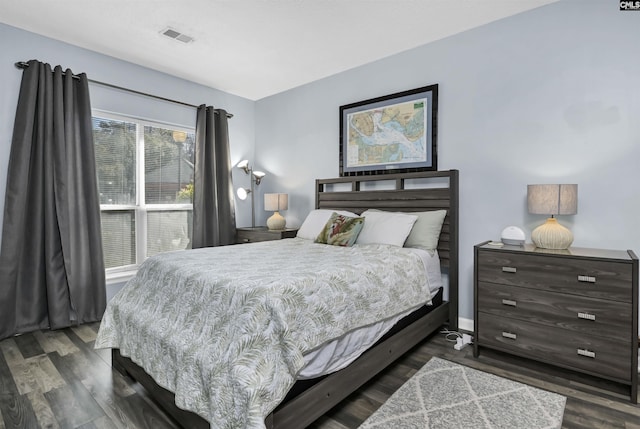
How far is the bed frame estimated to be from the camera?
1532 mm

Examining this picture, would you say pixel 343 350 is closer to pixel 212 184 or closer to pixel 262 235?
pixel 262 235

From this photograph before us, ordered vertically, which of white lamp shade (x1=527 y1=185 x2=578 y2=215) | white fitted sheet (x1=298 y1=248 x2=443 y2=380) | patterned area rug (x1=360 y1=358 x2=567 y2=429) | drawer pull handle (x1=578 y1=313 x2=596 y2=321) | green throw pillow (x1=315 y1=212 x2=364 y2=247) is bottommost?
patterned area rug (x1=360 y1=358 x2=567 y2=429)

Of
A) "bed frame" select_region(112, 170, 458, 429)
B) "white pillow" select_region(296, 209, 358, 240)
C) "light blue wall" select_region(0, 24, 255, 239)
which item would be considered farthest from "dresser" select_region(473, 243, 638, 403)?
"light blue wall" select_region(0, 24, 255, 239)

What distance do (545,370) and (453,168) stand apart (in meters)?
1.68

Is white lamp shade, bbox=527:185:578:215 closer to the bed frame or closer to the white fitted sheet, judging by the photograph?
the bed frame

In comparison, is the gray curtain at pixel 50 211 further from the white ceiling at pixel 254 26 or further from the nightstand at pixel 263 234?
the nightstand at pixel 263 234

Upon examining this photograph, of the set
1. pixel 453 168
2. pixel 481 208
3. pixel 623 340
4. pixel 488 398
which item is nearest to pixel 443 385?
pixel 488 398

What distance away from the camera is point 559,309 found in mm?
2070

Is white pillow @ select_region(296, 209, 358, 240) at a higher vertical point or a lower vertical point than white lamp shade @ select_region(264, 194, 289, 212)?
lower

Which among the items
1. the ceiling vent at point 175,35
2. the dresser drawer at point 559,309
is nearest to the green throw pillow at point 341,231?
the dresser drawer at point 559,309

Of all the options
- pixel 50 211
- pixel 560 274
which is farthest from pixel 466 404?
pixel 50 211

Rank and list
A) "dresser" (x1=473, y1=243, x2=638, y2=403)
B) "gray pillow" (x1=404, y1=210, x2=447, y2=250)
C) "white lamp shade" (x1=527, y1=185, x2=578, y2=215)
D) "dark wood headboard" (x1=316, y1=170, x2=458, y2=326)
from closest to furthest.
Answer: "dresser" (x1=473, y1=243, x2=638, y2=403), "white lamp shade" (x1=527, y1=185, x2=578, y2=215), "gray pillow" (x1=404, y1=210, x2=447, y2=250), "dark wood headboard" (x1=316, y1=170, x2=458, y2=326)

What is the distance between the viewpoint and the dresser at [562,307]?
1873 millimetres

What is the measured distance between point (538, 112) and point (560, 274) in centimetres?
128
